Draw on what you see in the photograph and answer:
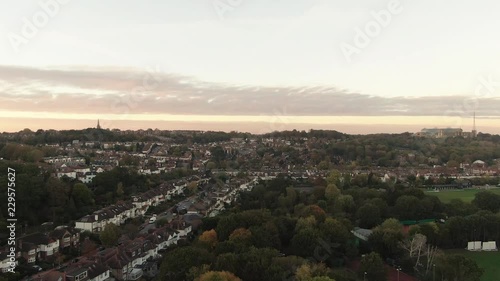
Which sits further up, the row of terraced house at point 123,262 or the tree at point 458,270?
the tree at point 458,270

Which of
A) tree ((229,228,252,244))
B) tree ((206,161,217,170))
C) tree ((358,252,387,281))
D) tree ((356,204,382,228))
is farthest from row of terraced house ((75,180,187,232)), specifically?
tree ((358,252,387,281))

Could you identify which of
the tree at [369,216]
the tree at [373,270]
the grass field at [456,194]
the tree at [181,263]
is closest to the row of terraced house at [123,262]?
the tree at [181,263]

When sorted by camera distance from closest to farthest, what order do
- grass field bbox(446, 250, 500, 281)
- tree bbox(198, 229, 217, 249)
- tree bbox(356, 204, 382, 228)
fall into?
grass field bbox(446, 250, 500, 281)
tree bbox(198, 229, 217, 249)
tree bbox(356, 204, 382, 228)

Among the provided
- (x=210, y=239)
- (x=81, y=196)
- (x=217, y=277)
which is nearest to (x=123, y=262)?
(x=210, y=239)

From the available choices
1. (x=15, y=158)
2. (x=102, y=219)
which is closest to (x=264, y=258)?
(x=102, y=219)

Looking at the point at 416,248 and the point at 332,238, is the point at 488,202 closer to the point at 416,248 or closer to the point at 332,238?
the point at 416,248

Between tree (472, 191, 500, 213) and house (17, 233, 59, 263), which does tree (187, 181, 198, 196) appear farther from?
tree (472, 191, 500, 213)

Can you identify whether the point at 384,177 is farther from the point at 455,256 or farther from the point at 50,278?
the point at 50,278

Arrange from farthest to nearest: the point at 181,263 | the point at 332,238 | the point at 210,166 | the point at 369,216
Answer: the point at 210,166 < the point at 369,216 < the point at 332,238 < the point at 181,263

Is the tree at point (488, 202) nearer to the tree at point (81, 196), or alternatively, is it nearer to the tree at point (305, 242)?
the tree at point (305, 242)
